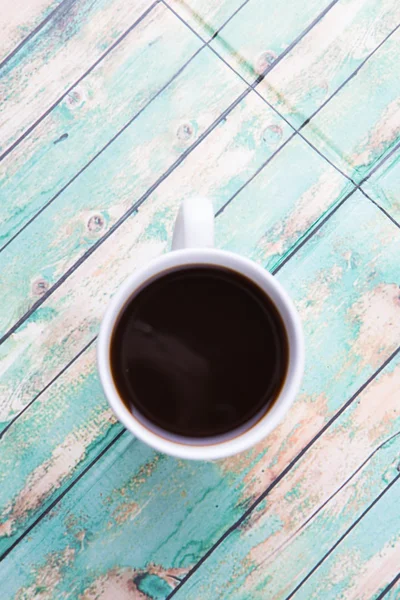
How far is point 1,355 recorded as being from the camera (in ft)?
2.61

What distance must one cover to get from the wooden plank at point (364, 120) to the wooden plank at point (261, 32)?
0.31 feet

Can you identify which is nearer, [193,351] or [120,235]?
[193,351]

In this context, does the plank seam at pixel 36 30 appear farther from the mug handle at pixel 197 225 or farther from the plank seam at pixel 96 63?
the mug handle at pixel 197 225

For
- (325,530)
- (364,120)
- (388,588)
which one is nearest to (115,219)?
(364,120)

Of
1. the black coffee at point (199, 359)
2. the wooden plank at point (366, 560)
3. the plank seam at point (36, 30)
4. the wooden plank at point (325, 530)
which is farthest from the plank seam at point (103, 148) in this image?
the wooden plank at point (366, 560)

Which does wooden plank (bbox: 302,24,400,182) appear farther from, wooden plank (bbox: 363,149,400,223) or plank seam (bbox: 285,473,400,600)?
plank seam (bbox: 285,473,400,600)

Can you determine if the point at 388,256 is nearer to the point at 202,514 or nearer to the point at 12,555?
the point at 202,514

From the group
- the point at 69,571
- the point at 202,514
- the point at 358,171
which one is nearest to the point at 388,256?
the point at 358,171

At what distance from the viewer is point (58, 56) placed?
829 millimetres

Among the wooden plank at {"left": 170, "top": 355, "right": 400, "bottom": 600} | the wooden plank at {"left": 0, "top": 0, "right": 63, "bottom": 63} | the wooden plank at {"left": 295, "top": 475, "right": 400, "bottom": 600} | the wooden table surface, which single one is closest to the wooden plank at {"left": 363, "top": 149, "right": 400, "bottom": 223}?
the wooden table surface

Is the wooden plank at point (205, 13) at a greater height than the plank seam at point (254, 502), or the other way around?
the wooden plank at point (205, 13)

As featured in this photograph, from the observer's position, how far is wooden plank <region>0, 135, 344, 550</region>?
788 millimetres

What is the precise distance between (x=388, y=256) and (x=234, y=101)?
0.90ft

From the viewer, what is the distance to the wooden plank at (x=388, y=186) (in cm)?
83
